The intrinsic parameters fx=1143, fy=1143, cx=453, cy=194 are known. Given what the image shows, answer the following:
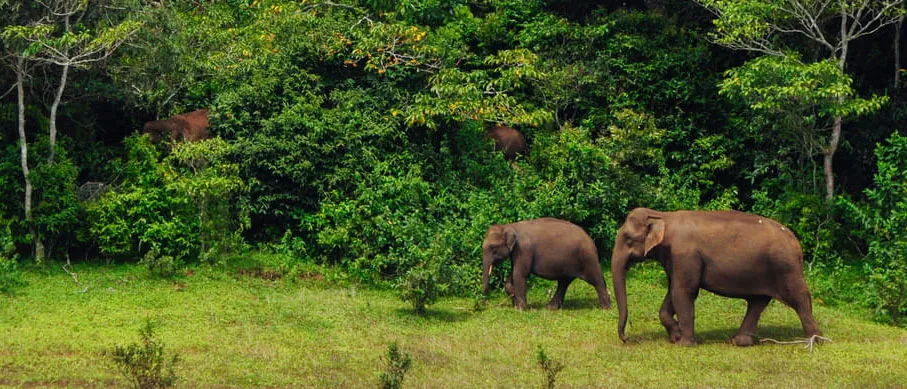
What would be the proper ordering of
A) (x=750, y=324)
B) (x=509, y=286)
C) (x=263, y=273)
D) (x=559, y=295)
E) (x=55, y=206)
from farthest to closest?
(x=263, y=273)
(x=55, y=206)
(x=509, y=286)
(x=559, y=295)
(x=750, y=324)

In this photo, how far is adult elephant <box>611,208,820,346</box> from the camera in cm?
1428

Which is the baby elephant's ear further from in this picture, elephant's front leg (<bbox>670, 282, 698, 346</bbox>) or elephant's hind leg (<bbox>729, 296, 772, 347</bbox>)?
elephant's hind leg (<bbox>729, 296, 772, 347</bbox>)

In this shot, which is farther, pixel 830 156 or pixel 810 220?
pixel 830 156

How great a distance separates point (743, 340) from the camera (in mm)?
14375

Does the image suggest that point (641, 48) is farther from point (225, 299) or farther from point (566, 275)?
point (225, 299)


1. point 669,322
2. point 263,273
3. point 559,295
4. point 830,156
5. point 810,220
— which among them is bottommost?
point 263,273

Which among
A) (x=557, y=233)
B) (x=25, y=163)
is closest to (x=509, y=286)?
(x=557, y=233)

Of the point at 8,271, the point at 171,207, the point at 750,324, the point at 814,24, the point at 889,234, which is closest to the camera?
the point at 750,324

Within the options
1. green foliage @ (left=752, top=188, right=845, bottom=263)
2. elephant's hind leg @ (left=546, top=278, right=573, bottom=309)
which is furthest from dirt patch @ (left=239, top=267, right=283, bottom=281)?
green foliage @ (left=752, top=188, right=845, bottom=263)

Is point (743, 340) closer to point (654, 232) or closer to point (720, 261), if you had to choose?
point (720, 261)

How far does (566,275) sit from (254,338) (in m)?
4.98

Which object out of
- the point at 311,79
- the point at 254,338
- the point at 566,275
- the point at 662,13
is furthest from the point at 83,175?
the point at 662,13

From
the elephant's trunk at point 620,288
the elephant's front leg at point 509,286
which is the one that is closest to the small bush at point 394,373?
the elephant's trunk at point 620,288

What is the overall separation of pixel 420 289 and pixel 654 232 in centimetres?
336
